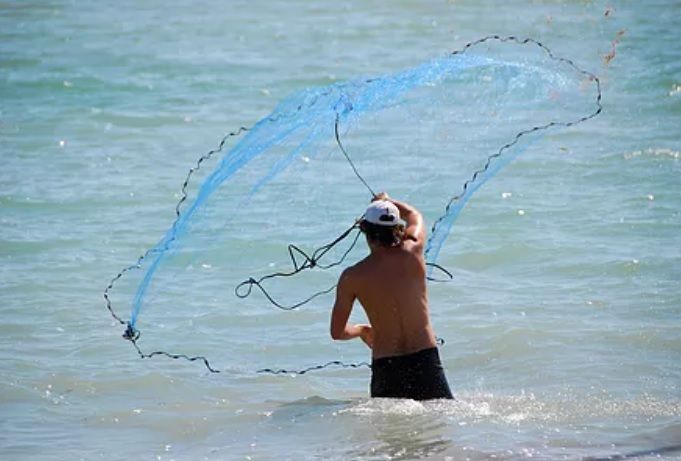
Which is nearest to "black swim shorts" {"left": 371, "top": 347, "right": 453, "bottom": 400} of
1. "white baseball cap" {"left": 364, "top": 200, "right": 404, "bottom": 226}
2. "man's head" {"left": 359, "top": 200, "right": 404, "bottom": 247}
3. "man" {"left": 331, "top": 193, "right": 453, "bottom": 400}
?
"man" {"left": 331, "top": 193, "right": 453, "bottom": 400}

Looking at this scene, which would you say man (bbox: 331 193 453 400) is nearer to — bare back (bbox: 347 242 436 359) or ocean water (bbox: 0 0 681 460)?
bare back (bbox: 347 242 436 359)

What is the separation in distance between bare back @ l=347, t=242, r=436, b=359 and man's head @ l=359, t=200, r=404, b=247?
0.07 metres

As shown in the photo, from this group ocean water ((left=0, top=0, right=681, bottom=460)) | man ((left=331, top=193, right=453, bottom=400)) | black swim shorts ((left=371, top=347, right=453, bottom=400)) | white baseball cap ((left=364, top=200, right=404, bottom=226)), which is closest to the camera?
white baseball cap ((left=364, top=200, right=404, bottom=226))

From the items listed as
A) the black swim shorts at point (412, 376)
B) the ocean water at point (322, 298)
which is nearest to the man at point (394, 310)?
the black swim shorts at point (412, 376)

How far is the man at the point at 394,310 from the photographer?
7000mm

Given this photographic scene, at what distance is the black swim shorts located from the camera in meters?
7.12

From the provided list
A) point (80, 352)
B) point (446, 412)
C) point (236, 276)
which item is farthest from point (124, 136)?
point (446, 412)

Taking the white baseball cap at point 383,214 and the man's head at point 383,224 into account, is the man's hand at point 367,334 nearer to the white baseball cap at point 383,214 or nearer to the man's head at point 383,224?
the man's head at point 383,224

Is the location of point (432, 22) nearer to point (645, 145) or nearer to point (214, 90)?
point (214, 90)

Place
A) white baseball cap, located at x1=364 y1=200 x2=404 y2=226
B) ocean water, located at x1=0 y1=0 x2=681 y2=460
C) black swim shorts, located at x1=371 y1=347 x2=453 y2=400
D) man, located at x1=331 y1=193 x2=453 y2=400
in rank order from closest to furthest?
white baseball cap, located at x1=364 y1=200 x2=404 y2=226
man, located at x1=331 y1=193 x2=453 y2=400
black swim shorts, located at x1=371 y1=347 x2=453 y2=400
ocean water, located at x1=0 y1=0 x2=681 y2=460

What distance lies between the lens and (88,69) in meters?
19.1

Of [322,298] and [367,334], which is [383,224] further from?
[322,298]

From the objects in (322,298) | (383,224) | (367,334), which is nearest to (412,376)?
(367,334)

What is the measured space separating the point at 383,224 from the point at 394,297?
0.41m
